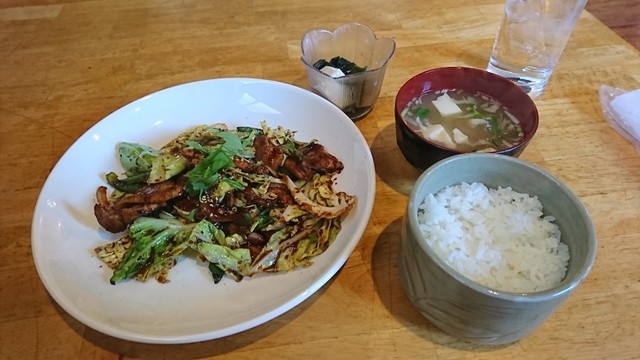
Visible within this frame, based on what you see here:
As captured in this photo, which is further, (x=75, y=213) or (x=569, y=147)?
(x=569, y=147)

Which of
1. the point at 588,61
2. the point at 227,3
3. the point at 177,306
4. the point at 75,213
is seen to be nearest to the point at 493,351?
the point at 177,306

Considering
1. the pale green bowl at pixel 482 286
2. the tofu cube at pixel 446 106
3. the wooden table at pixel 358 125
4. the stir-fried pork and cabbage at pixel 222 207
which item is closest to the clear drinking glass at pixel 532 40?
the wooden table at pixel 358 125

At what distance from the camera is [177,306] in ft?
3.93

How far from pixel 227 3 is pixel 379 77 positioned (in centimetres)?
121

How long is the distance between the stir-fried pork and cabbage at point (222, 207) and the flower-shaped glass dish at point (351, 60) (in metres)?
0.31

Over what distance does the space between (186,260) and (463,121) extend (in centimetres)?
105

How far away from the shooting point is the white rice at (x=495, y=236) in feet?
3.60

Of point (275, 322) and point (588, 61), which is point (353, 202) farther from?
point (588, 61)

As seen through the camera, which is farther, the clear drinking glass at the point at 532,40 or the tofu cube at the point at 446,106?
the clear drinking glass at the point at 532,40

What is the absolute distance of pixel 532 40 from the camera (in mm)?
1925

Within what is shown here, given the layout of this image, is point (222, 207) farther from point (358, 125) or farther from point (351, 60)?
point (351, 60)

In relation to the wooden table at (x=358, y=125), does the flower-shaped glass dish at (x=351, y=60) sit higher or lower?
higher

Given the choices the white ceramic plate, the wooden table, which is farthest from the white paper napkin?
the white ceramic plate

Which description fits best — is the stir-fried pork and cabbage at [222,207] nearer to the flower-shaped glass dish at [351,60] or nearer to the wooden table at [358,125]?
the wooden table at [358,125]
